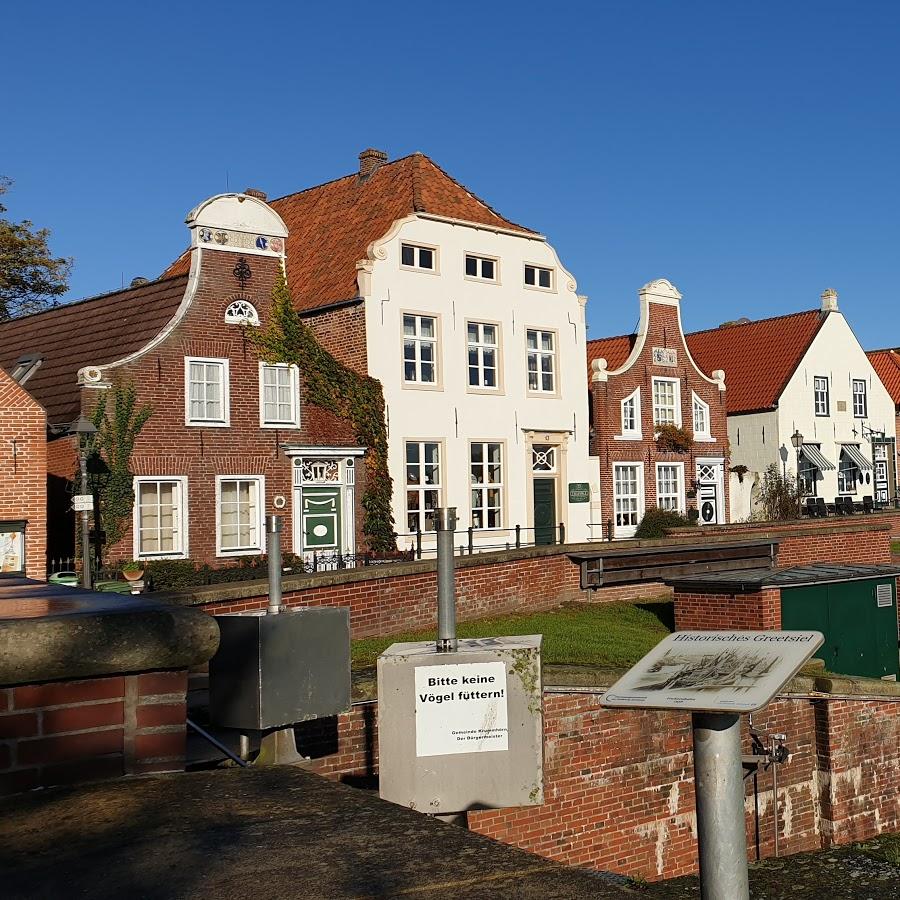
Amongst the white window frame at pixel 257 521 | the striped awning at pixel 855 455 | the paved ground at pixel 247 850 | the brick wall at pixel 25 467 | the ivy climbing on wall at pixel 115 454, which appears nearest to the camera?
the paved ground at pixel 247 850

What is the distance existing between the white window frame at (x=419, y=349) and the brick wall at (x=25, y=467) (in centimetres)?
929

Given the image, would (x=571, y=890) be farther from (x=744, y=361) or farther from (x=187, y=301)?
(x=744, y=361)

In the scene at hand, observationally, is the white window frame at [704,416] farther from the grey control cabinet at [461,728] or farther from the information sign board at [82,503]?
the grey control cabinet at [461,728]

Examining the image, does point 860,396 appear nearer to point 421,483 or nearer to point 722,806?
point 421,483

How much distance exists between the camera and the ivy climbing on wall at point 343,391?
2453 centimetres

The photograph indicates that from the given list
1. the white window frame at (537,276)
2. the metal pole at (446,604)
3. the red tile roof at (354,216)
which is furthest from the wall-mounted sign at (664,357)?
the metal pole at (446,604)

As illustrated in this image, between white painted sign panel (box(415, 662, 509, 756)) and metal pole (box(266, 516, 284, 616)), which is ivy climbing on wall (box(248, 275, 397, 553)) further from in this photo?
white painted sign panel (box(415, 662, 509, 756))

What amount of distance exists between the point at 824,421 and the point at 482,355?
17.9 m

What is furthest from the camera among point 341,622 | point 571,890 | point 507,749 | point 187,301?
point 187,301

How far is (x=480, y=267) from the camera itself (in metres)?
28.9

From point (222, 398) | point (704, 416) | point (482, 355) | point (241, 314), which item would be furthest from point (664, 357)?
point (222, 398)

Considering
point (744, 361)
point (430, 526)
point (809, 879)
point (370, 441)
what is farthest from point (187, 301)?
point (744, 361)

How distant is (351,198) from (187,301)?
32.9 feet

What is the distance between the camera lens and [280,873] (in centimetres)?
283
